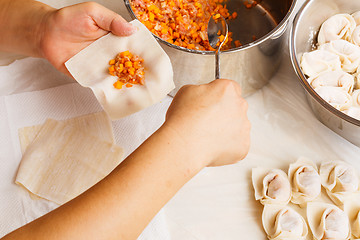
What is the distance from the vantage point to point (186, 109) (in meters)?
0.66

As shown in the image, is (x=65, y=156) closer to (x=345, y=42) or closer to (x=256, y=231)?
(x=256, y=231)

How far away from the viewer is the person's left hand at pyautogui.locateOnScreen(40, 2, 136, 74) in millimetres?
801

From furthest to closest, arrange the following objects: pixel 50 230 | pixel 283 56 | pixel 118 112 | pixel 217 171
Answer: pixel 283 56
pixel 217 171
pixel 118 112
pixel 50 230

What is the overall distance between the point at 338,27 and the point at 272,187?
0.42 metres

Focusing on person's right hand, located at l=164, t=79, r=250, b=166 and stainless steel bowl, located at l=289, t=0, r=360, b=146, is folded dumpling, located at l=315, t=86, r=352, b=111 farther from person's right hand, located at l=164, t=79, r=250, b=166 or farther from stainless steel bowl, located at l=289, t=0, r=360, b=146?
person's right hand, located at l=164, t=79, r=250, b=166

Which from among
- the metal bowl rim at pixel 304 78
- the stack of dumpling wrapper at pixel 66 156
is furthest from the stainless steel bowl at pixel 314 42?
the stack of dumpling wrapper at pixel 66 156

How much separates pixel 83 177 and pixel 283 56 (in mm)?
565

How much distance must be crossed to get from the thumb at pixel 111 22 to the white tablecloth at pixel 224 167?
0.75 ft

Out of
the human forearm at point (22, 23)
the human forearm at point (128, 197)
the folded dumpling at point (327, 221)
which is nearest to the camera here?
the human forearm at point (128, 197)

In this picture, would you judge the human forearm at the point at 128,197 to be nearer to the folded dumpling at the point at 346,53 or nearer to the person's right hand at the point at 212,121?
the person's right hand at the point at 212,121

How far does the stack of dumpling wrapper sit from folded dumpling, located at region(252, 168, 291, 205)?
31 centimetres

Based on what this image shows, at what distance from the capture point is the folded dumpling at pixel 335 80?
2.93 feet

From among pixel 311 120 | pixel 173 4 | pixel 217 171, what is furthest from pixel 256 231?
pixel 173 4

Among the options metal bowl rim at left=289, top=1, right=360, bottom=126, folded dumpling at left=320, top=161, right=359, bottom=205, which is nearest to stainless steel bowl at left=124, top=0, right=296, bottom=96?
metal bowl rim at left=289, top=1, right=360, bottom=126
